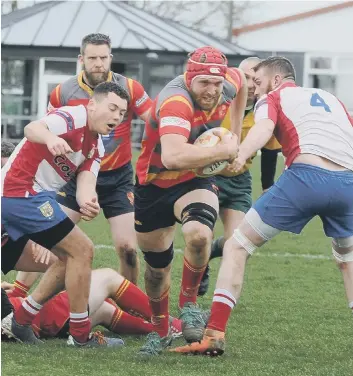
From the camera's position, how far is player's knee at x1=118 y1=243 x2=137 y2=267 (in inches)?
329

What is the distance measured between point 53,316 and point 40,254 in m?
0.42

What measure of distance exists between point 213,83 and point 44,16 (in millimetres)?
28133

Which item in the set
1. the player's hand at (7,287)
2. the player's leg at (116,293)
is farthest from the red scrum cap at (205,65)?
the player's hand at (7,287)

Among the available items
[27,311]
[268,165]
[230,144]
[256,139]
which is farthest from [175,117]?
[268,165]

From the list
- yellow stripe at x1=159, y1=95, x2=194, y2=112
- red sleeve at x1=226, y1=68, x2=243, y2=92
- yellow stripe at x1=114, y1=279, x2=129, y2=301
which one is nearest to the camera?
yellow stripe at x1=159, y1=95, x2=194, y2=112

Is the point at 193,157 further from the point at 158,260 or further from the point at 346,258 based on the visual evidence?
the point at 346,258

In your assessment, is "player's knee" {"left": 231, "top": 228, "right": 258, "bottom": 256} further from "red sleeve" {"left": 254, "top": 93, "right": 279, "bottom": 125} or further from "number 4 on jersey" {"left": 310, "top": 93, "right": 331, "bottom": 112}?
"number 4 on jersey" {"left": 310, "top": 93, "right": 331, "bottom": 112}

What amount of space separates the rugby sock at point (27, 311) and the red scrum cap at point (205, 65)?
1.71m

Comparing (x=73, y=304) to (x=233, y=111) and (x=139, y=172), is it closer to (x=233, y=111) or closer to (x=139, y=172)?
(x=139, y=172)

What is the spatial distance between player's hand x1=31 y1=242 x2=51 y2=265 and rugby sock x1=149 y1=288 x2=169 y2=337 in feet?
2.46

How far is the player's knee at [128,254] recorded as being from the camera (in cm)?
835

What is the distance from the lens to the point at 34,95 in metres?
33.9

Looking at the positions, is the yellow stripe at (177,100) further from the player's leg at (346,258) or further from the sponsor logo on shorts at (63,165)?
the player's leg at (346,258)

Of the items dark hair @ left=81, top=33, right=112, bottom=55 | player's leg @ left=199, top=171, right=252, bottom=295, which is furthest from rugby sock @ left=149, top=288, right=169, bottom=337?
dark hair @ left=81, top=33, right=112, bottom=55
